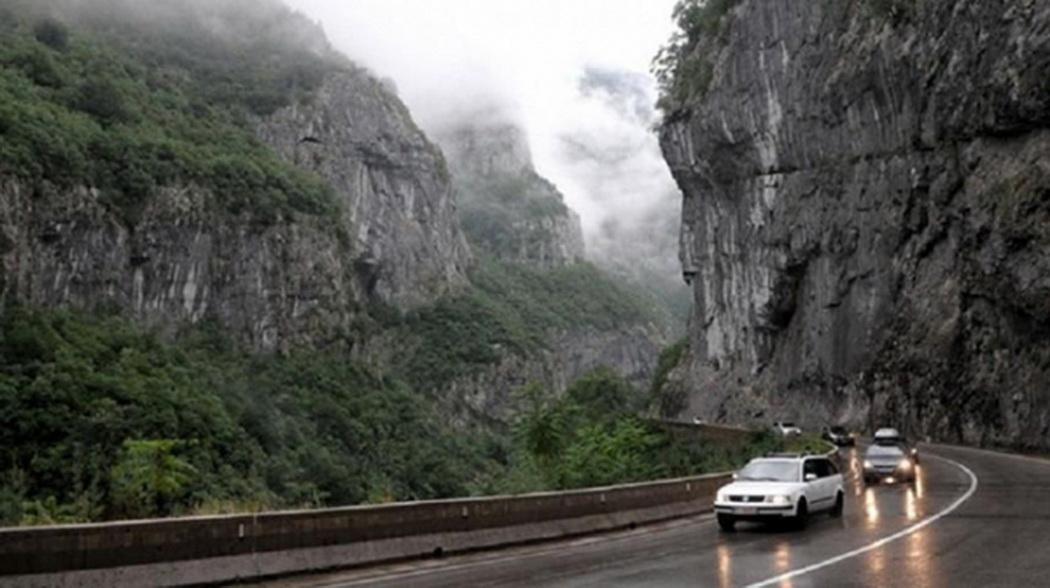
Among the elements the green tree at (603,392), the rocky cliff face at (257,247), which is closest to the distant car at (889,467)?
the rocky cliff face at (257,247)

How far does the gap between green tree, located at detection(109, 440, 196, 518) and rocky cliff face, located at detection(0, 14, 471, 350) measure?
212 feet

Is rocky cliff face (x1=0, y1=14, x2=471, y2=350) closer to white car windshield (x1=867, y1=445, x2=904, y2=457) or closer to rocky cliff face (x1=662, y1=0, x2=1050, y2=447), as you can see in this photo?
rocky cliff face (x1=662, y1=0, x2=1050, y2=447)

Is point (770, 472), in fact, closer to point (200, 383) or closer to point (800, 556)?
point (800, 556)

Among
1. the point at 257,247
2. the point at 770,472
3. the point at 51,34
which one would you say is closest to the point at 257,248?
the point at 257,247

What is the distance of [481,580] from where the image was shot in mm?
12273

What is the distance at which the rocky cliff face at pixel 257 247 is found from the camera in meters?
106

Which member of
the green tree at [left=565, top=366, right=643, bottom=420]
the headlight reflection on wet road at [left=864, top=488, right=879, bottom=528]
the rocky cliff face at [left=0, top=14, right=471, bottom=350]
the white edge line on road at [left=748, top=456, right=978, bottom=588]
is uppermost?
the rocky cliff face at [left=0, top=14, right=471, bottom=350]

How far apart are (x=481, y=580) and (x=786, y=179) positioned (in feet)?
225

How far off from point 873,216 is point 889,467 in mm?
38047

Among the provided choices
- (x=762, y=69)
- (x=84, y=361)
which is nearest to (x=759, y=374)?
(x=762, y=69)

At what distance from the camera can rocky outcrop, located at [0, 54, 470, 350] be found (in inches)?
4171

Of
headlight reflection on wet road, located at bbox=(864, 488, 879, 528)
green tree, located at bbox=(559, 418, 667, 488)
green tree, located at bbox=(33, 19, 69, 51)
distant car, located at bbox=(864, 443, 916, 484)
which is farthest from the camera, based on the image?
green tree, located at bbox=(33, 19, 69, 51)

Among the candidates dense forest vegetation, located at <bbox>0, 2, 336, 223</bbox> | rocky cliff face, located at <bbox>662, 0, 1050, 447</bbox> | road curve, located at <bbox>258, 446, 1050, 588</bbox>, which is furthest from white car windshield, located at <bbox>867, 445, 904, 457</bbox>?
dense forest vegetation, located at <bbox>0, 2, 336, 223</bbox>

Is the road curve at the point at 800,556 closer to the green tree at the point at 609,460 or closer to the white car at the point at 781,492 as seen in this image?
the white car at the point at 781,492
